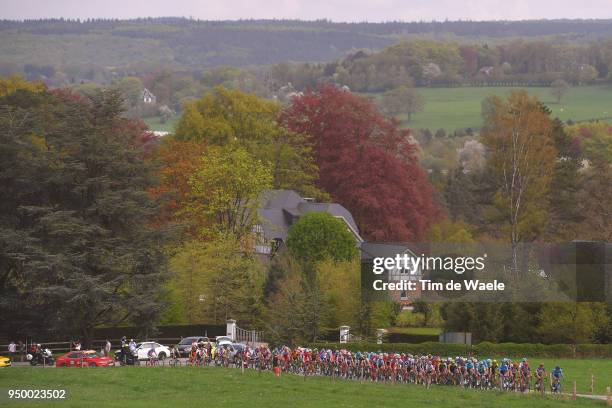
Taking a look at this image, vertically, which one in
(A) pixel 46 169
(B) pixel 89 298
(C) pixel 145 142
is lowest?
(B) pixel 89 298

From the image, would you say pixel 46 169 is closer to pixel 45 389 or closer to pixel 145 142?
pixel 45 389

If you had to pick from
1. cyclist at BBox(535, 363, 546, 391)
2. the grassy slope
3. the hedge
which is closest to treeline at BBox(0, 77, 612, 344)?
the hedge

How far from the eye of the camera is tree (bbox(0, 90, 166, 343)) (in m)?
75.9

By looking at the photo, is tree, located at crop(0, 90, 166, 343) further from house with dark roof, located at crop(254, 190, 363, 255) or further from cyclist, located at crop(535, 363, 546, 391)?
house with dark roof, located at crop(254, 190, 363, 255)

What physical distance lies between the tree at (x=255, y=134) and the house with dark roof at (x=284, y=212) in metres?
3.30

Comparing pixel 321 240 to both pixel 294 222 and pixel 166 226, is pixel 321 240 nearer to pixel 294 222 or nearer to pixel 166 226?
pixel 294 222

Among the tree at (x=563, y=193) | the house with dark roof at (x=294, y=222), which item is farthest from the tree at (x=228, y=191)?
the tree at (x=563, y=193)

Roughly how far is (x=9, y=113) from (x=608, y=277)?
36.7m

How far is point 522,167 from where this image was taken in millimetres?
118312

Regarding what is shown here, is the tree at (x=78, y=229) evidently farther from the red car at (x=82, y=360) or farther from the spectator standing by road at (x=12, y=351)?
the red car at (x=82, y=360)

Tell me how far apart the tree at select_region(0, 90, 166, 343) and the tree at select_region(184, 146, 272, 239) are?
23216 millimetres

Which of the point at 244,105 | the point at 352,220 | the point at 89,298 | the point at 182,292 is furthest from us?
the point at 244,105

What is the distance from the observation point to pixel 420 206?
12544 cm

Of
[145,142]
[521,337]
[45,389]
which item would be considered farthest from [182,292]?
[145,142]
